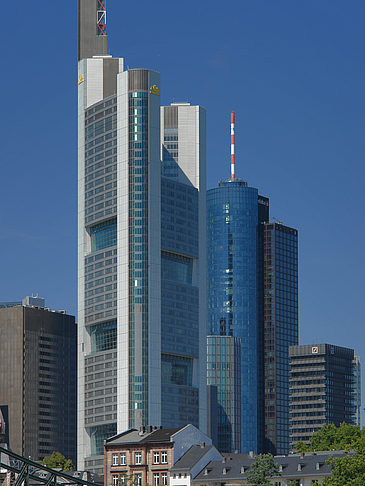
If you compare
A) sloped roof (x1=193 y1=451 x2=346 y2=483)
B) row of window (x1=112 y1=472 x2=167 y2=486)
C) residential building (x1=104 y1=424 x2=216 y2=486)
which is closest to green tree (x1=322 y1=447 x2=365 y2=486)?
sloped roof (x1=193 y1=451 x2=346 y2=483)

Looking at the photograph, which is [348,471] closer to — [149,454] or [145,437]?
[149,454]

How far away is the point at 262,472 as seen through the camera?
147625mm

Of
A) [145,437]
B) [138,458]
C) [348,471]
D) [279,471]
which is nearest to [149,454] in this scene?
[138,458]

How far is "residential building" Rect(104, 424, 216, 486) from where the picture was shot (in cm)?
17562

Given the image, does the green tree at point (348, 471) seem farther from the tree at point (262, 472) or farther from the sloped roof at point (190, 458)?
the sloped roof at point (190, 458)

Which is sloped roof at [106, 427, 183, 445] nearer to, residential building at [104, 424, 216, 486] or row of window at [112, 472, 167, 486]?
residential building at [104, 424, 216, 486]

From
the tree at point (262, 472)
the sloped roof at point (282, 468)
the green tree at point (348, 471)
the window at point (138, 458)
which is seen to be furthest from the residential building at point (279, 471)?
the green tree at point (348, 471)

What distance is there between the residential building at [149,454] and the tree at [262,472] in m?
23.4

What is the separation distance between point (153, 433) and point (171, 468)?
13.3 metres

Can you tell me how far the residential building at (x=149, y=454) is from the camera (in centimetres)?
17562

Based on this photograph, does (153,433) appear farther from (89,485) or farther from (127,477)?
(89,485)

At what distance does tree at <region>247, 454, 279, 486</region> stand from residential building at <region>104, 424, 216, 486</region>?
23.4 metres

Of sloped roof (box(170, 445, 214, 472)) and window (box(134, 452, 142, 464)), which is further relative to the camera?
window (box(134, 452, 142, 464))

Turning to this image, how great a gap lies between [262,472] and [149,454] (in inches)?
1376
